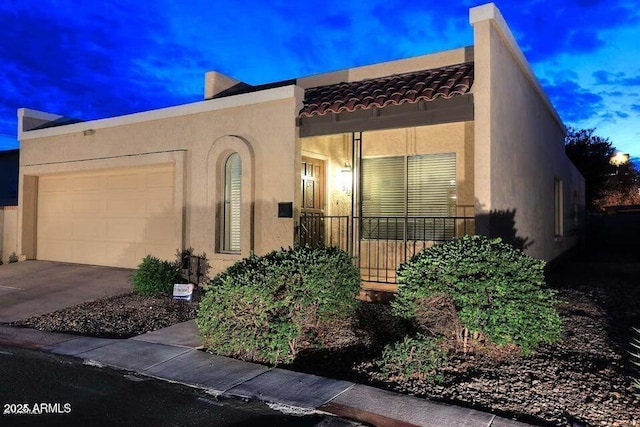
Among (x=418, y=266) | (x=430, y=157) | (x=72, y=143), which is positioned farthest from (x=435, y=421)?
(x=72, y=143)

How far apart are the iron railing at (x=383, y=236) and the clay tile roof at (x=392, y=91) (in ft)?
6.80

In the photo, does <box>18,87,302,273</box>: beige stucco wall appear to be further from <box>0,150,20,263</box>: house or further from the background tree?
the background tree

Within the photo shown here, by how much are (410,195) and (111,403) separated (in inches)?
274

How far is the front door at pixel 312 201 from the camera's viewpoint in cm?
984

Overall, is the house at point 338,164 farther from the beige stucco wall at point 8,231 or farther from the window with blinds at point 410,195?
the beige stucco wall at point 8,231

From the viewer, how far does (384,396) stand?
4.50 m

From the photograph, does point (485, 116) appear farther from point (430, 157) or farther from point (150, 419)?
point (150, 419)

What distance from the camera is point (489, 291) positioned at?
17.5 feet

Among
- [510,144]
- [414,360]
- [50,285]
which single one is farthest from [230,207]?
[414,360]

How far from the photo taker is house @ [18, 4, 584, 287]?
8.30 metres

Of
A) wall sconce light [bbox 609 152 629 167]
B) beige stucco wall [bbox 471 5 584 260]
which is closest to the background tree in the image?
wall sconce light [bbox 609 152 629 167]

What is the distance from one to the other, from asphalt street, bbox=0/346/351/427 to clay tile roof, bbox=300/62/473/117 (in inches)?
219

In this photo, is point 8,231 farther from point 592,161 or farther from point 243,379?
point 592,161

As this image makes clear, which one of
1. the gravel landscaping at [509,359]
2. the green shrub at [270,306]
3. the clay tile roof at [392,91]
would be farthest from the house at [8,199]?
the green shrub at [270,306]
